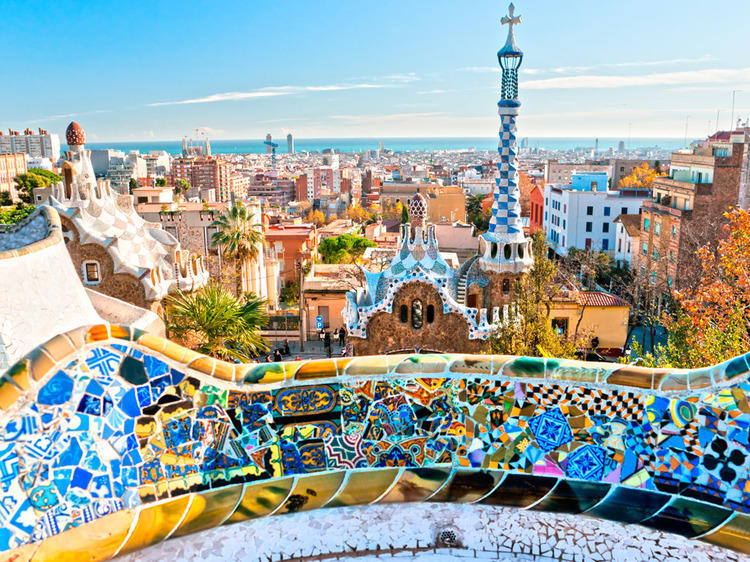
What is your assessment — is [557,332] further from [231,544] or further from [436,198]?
[436,198]

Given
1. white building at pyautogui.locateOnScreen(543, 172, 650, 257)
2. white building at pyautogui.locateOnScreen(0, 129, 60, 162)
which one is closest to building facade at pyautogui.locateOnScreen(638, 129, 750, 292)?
white building at pyautogui.locateOnScreen(543, 172, 650, 257)

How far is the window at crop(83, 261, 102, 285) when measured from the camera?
653 inches

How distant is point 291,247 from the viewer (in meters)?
39.1

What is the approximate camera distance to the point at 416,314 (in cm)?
1529

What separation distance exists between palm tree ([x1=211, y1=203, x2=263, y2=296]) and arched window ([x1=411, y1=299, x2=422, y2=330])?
1026 centimetres

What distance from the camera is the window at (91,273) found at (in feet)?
54.4

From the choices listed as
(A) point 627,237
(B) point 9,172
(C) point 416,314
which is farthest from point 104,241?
(B) point 9,172

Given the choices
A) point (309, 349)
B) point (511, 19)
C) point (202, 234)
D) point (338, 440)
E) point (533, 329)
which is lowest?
point (309, 349)

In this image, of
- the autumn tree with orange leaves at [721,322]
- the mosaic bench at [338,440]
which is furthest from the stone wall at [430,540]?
the autumn tree with orange leaves at [721,322]

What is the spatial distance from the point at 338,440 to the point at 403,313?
1066 centimetres

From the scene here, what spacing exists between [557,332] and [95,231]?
1122 centimetres

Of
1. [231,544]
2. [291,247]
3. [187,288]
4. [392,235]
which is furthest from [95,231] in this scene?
[392,235]

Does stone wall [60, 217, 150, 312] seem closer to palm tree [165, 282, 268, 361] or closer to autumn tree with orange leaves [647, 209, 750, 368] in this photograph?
palm tree [165, 282, 268, 361]

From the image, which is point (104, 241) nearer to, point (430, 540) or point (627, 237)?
point (430, 540)
